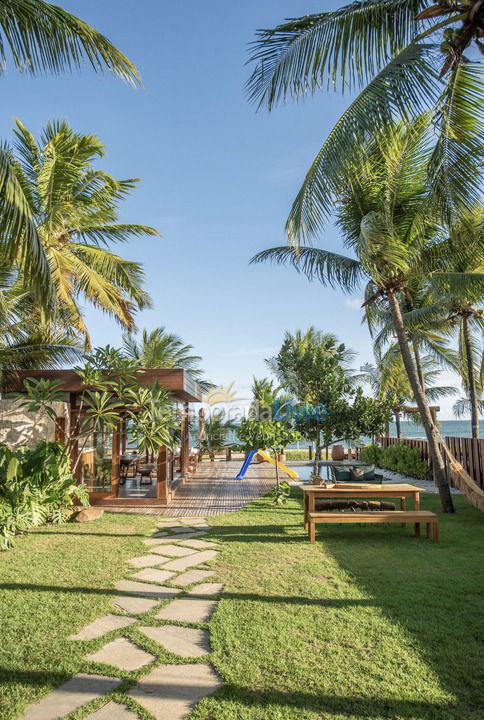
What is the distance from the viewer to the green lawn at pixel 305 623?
100 inches

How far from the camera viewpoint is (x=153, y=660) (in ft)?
9.78

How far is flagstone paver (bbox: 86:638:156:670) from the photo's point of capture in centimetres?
292

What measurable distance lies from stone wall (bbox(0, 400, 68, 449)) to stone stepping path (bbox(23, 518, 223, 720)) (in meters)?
5.28

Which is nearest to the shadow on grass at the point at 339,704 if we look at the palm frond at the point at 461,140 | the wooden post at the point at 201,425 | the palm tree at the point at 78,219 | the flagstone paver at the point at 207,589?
the flagstone paver at the point at 207,589

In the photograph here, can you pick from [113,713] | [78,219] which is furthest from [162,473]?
[113,713]

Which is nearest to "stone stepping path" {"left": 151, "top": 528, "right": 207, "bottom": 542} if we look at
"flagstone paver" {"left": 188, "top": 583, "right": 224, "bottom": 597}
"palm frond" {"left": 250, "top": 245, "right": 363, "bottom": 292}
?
"flagstone paver" {"left": 188, "top": 583, "right": 224, "bottom": 597}

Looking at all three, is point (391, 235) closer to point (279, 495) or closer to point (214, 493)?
point (279, 495)

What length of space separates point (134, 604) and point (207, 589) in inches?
28.9

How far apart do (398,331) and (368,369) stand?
728 inches

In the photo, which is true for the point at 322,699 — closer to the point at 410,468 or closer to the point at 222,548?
the point at 222,548

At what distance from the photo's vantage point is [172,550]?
19.5 ft

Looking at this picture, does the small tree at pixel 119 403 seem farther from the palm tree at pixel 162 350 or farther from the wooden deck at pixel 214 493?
the palm tree at pixel 162 350

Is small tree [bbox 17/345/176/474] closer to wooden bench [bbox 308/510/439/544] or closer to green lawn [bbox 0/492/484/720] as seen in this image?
green lawn [bbox 0/492/484/720]

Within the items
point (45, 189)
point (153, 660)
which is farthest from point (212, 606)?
point (45, 189)
